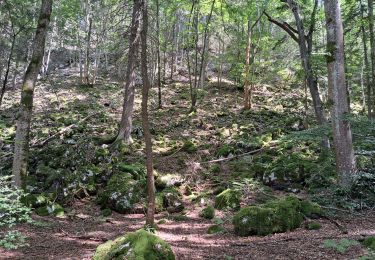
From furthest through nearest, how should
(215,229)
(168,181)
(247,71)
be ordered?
(247,71) → (168,181) → (215,229)

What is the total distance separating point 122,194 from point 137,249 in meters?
5.45

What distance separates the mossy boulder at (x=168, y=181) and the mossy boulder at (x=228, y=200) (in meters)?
1.93

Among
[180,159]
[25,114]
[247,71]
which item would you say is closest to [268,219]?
[180,159]

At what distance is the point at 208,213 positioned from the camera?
9.24 meters

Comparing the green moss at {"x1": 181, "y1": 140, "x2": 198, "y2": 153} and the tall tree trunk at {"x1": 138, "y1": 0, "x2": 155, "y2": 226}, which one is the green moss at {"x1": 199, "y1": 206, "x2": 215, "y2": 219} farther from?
the green moss at {"x1": 181, "y1": 140, "x2": 198, "y2": 153}

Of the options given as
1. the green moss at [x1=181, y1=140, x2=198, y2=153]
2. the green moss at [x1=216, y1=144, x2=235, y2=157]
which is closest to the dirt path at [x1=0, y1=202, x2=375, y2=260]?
the green moss at [x1=216, y1=144, x2=235, y2=157]

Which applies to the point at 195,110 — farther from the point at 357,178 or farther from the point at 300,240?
the point at 300,240

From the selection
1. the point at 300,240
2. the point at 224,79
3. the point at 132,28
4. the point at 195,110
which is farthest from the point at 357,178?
the point at 224,79

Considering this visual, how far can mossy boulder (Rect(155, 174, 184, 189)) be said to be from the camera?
11.2 m

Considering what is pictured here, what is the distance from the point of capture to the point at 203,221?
895 cm

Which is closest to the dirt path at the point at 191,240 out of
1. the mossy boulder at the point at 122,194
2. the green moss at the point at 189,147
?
the mossy boulder at the point at 122,194

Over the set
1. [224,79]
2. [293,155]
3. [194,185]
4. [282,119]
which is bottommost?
[194,185]

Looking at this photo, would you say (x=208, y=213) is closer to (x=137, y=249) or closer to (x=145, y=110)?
(x=145, y=110)

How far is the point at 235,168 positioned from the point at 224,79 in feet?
60.1
